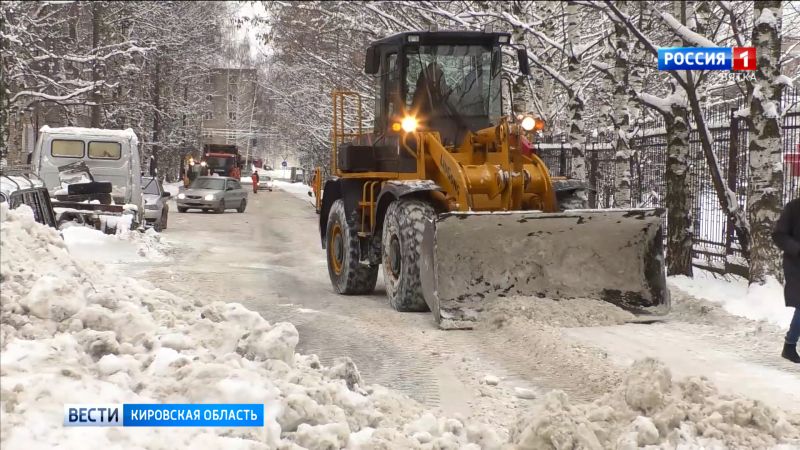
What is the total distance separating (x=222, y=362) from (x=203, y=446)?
905 millimetres

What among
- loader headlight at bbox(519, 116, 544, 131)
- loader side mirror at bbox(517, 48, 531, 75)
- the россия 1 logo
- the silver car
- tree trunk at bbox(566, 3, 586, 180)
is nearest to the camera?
loader headlight at bbox(519, 116, 544, 131)

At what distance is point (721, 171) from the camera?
12414mm

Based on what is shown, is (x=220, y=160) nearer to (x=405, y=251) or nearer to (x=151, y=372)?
(x=405, y=251)

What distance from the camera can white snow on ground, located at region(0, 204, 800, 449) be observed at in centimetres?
398

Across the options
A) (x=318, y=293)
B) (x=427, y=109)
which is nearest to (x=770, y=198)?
(x=427, y=109)

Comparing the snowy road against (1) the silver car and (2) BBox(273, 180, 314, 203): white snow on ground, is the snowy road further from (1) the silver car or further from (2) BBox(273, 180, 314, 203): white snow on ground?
(2) BBox(273, 180, 314, 203): white snow on ground

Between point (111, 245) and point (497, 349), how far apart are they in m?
9.92

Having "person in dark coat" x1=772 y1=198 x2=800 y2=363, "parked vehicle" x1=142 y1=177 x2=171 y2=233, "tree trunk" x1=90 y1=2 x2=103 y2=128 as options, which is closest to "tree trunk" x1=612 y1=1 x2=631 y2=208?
"person in dark coat" x1=772 y1=198 x2=800 y2=363

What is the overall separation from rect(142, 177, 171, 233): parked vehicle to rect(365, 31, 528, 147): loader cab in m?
12.1

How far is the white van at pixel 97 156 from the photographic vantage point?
18.1 meters

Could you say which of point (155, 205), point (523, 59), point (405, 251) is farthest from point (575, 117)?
point (155, 205)

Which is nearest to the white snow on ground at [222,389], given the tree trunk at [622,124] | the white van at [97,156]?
the tree trunk at [622,124]

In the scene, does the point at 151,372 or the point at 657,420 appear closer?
the point at 151,372

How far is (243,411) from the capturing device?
431 centimetres
